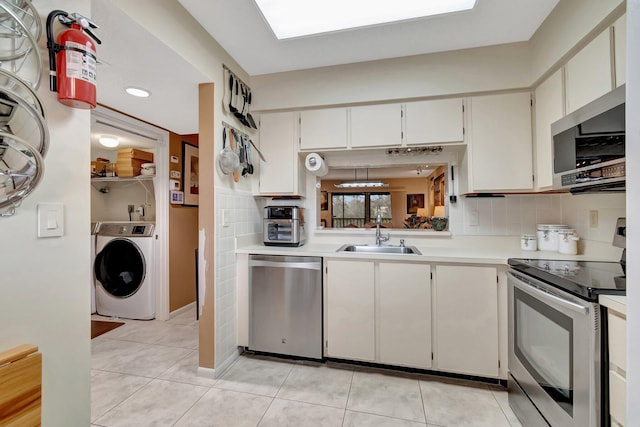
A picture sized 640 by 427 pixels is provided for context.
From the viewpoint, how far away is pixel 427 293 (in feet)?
6.23

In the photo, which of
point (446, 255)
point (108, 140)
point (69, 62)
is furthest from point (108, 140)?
point (446, 255)

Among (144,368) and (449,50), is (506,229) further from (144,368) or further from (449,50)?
(144,368)

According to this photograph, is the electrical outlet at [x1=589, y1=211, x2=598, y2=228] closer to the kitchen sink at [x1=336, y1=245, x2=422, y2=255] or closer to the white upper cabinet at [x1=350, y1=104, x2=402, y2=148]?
the kitchen sink at [x1=336, y1=245, x2=422, y2=255]

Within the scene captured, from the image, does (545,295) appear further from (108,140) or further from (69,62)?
(108,140)

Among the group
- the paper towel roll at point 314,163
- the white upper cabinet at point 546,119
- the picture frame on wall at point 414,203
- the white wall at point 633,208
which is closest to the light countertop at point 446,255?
the white upper cabinet at point 546,119

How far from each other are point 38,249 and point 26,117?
444 millimetres

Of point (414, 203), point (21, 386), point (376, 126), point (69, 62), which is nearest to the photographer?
point (21, 386)

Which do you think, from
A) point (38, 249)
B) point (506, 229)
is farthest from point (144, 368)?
point (506, 229)

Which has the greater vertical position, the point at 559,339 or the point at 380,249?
the point at 380,249

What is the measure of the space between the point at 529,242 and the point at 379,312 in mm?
1320

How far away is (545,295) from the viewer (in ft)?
4.17

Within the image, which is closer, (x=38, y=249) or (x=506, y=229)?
(x=38, y=249)

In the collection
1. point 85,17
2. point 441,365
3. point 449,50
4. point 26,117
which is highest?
point 449,50

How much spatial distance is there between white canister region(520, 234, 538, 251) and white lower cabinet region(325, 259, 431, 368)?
35.8 inches
